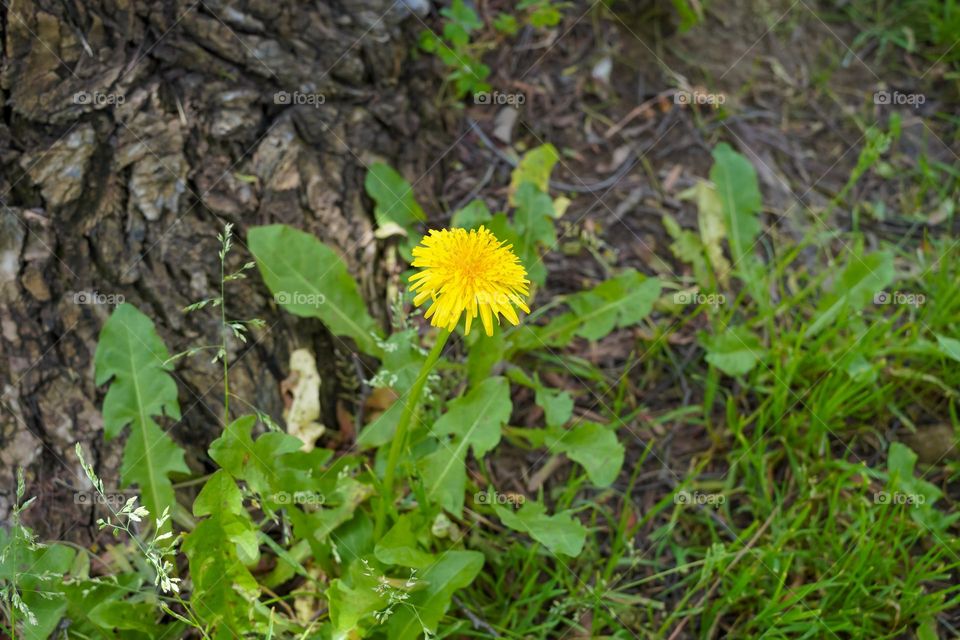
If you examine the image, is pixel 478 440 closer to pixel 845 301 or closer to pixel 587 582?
pixel 587 582

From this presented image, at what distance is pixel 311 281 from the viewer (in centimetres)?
258

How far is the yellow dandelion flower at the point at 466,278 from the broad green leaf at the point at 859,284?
1556 millimetres

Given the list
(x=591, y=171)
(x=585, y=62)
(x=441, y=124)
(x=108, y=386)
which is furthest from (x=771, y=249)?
(x=108, y=386)

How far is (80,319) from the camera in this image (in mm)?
2342

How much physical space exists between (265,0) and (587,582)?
2.18 metres
